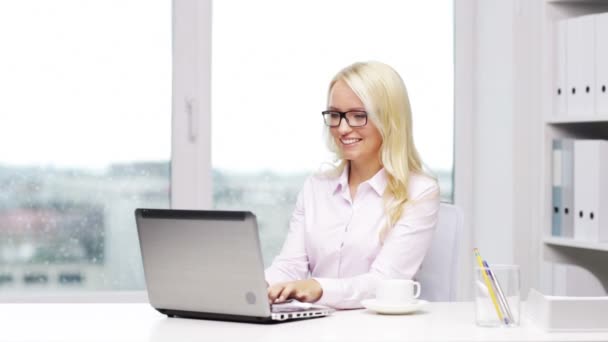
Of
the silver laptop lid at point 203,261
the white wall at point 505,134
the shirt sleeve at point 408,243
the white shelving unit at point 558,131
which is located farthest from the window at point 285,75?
the silver laptop lid at point 203,261

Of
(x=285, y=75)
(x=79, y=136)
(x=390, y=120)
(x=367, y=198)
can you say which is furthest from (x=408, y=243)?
(x=79, y=136)

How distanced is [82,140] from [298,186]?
881 millimetres

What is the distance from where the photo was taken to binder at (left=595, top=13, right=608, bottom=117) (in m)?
2.76

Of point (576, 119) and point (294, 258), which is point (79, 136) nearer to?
point (294, 258)

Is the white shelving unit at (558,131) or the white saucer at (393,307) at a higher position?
the white shelving unit at (558,131)

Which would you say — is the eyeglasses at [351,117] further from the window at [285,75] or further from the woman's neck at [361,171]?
A: the window at [285,75]

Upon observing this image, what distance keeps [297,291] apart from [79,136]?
1757mm

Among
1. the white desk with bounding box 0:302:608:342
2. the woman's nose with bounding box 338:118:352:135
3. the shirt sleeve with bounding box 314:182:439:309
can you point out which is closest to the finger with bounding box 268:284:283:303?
the white desk with bounding box 0:302:608:342

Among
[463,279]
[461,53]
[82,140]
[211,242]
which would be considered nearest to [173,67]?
[82,140]

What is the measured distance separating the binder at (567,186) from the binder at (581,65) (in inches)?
4.4

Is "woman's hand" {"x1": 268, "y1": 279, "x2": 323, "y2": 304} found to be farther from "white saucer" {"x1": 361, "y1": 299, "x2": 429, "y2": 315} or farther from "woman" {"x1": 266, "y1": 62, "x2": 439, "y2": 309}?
"woman" {"x1": 266, "y1": 62, "x2": 439, "y2": 309}

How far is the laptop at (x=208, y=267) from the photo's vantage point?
1.75 meters

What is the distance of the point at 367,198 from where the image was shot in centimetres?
257

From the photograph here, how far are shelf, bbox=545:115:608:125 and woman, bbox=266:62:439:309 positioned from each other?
60 cm
